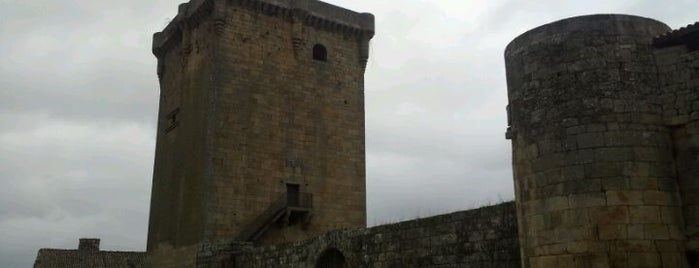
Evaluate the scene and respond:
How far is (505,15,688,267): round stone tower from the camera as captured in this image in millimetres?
7098

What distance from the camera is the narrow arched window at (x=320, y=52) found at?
68.2ft

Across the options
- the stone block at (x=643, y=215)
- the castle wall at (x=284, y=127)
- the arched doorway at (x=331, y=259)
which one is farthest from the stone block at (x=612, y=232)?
the castle wall at (x=284, y=127)

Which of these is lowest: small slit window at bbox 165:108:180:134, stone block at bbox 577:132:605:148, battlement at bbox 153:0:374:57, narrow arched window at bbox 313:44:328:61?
stone block at bbox 577:132:605:148

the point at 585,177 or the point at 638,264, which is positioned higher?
the point at 585,177

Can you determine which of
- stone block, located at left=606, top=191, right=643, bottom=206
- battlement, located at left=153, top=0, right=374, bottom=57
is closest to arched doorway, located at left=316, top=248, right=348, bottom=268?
stone block, located at left=606, top=191, right=643, bottom=206

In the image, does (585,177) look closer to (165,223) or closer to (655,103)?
(655,103)

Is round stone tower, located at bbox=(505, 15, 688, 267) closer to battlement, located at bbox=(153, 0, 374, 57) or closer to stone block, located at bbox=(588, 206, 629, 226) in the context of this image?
stone block, located at bbox=(588, 206, 629, 226)

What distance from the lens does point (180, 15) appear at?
20.9m

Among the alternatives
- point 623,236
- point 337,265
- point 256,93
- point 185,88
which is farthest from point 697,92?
point 185,88

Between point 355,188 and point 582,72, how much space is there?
12981 millimetres

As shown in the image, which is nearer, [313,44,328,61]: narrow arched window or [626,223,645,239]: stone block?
[626,223,645,239]: stone block

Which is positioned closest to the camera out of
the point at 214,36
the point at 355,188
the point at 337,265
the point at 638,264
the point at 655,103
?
the point at 638,264

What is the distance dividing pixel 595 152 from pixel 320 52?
564 inches

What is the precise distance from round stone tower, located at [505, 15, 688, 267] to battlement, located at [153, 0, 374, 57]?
12823 mm
